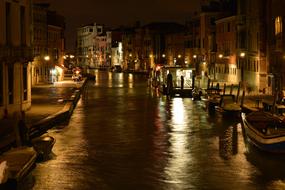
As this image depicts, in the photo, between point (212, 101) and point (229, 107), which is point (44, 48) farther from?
point (229, 107)

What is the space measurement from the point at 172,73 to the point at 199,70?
83.7ft

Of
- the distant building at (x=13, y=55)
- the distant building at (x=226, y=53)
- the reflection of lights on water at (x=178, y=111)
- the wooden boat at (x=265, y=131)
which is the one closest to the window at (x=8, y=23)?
the distant building at (x=13, y=55)

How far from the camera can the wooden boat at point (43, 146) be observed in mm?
22812

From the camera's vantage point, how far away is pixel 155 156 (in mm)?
24203

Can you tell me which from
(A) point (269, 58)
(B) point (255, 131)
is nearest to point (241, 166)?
(B) point (255, 131)

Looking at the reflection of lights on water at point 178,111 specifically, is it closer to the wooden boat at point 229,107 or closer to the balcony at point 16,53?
the wooden boat at point 229,107

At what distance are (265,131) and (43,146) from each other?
858 cm

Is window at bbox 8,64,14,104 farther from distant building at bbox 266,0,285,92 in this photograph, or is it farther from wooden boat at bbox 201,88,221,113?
distant building at bbox 266,0,285,92

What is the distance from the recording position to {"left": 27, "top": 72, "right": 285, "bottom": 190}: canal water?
1962 cm

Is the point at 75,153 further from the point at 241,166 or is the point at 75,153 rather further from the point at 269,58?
the point at 269,58

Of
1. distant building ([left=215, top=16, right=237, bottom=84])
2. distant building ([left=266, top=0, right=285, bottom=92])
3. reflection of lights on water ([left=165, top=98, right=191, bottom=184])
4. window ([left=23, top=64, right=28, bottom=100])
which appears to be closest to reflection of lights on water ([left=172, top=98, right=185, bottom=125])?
reflection of lights on water ([left=165, top=98, right=191, bottom=184])

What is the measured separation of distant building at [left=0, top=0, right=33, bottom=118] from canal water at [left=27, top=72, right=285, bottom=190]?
2.67 metres

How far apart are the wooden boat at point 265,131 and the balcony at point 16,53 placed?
1167 centimetres

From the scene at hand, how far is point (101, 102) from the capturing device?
49812 mm
